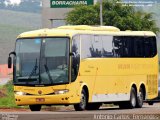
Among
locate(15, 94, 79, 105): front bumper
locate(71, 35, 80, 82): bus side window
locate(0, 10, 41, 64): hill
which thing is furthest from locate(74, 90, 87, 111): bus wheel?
locate(0, 10, 41, 64): hill

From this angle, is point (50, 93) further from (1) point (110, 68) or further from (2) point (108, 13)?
(2) point (108, 13)

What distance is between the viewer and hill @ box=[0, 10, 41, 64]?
13275cm

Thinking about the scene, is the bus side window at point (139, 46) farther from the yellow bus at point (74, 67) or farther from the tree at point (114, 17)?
the tree at point (114, 17)

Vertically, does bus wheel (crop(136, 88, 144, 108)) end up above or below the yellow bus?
below

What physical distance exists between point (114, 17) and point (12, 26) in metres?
93.6

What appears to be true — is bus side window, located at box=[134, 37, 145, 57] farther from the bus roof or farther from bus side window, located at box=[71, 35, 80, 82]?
bus side window, located at box=[71, 35, 80, 82]

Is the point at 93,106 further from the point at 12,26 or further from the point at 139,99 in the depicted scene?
the point at 12,26

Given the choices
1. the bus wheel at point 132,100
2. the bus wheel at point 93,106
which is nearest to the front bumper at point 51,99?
the bus wheel at point 93,106

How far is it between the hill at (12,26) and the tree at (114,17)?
214 ft

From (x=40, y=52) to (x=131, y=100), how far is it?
20.6 feet

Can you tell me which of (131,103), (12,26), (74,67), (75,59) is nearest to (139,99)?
(131,103)

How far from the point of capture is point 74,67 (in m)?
35.3

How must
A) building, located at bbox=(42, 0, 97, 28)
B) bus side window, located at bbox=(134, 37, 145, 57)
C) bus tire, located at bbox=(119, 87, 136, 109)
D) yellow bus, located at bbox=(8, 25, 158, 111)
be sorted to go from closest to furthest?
1. yellow bus, located at bbox=(8, 25, 158, 111)
2. bus tire, located at bbox=(119, 87, 136, 109)
3. bus side window, located at bbox=(134, 37, 145, 57)
4. building, located at bbox=(42, 0, 97, 28)

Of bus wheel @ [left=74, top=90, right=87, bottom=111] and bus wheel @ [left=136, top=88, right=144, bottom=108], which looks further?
bus wheel @ [left=136, top=88, right=144, bottom=108]
